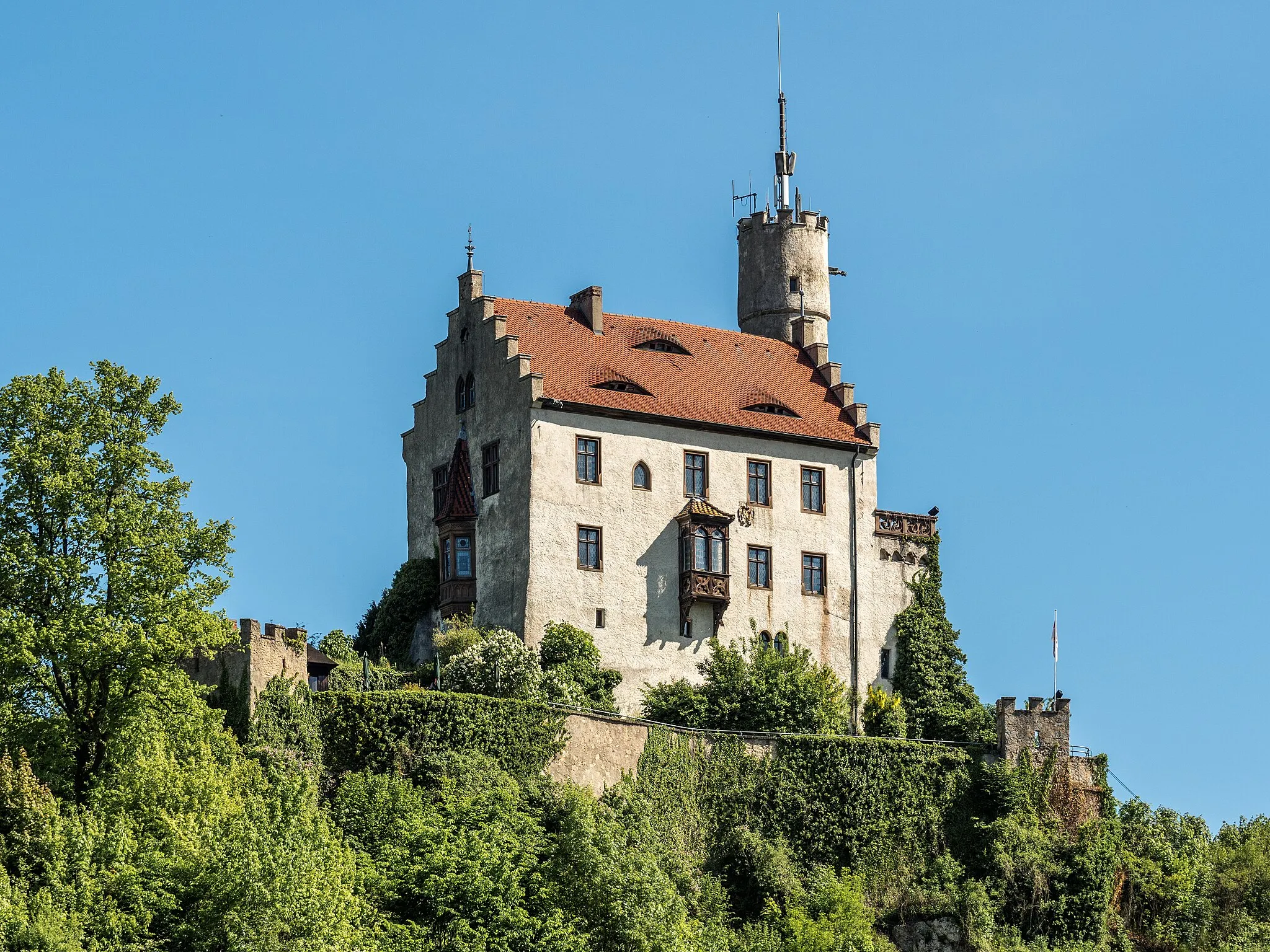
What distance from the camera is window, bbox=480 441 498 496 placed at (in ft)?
240

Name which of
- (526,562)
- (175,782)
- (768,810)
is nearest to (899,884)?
(768,810)

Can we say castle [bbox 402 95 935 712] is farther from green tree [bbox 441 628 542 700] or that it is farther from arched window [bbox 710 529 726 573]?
green tree [bbox 441 628 542 700]

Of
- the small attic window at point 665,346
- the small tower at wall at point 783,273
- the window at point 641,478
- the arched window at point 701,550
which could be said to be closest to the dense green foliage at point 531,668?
the arched window at point 701,550

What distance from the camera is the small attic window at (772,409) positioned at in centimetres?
7569

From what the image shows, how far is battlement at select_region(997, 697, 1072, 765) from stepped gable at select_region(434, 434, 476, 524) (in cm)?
1526

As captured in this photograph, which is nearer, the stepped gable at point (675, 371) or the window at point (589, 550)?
the window at point (589, 550)

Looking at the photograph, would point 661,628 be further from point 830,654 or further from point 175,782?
point 175,782

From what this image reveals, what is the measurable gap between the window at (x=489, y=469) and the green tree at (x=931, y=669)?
39.6ft

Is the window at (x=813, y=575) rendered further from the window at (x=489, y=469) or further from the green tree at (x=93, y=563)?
the green tree at (x=93, y=563)

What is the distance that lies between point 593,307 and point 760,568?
8813 millimetres

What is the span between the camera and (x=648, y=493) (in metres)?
73.1

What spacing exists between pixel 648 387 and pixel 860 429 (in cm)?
668

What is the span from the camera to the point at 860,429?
77.1 m

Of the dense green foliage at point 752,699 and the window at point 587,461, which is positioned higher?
the window at point 587,461
